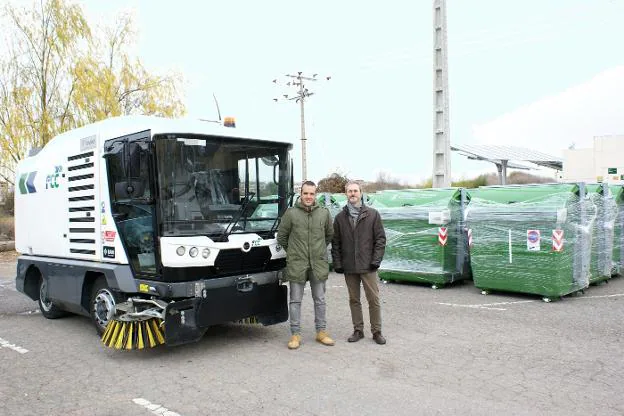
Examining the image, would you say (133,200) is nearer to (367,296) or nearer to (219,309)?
(219,309)

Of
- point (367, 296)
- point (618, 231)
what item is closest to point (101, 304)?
point (367, 296)

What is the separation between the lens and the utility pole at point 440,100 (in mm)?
17500

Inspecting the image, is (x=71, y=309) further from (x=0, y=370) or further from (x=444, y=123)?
(x=444, y=123)

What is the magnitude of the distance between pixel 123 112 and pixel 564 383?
1985cm

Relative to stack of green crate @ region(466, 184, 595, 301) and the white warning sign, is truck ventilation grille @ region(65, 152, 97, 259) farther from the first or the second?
the white warning sign

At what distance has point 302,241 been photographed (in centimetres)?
570

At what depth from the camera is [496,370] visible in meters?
4.98

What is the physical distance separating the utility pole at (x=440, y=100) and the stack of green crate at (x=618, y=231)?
7.31m

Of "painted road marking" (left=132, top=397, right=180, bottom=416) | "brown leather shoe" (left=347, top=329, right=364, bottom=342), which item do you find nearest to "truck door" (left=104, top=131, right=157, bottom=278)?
"painted road marking" (left=132, top=397, right=180, bottom=416)

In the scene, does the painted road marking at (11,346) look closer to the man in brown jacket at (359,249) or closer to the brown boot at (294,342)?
the brown boot at (294,342)

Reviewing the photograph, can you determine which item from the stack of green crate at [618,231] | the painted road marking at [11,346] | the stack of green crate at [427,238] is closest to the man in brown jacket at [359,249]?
the painted road marking at [11,346]

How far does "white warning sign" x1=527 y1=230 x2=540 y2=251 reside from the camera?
830 centimetres

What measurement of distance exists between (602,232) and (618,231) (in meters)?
1.36

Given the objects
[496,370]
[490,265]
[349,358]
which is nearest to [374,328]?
[349,358]
